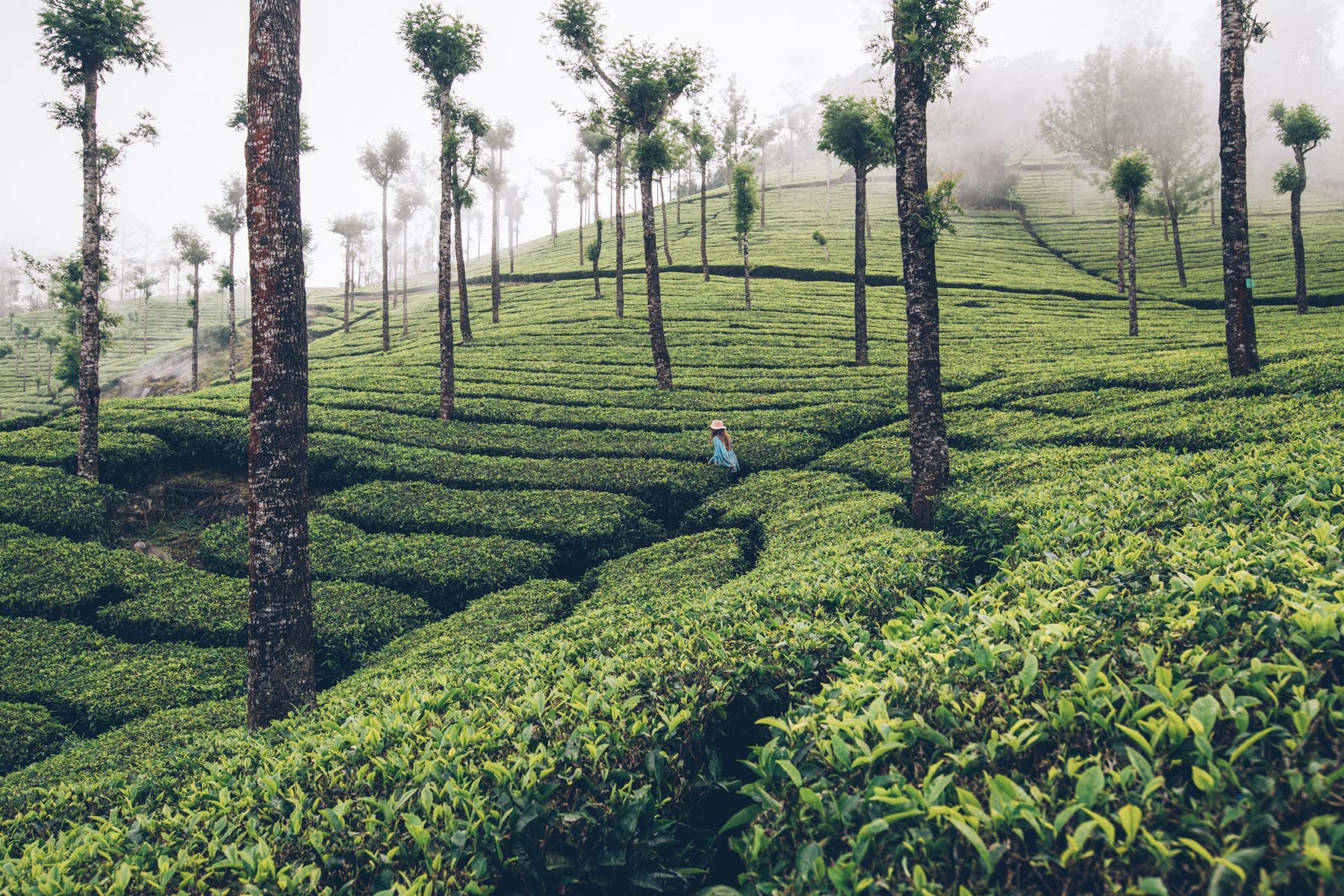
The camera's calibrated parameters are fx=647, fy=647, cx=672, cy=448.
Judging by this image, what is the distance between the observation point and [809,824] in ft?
8.95

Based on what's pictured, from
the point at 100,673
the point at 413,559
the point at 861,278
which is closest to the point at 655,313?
the point at 861,278

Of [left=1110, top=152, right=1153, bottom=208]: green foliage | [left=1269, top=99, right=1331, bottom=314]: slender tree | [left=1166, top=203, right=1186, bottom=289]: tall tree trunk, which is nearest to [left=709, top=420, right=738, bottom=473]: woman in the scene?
[left=1110, top=152, right=1153, bottom=208]: green foliage

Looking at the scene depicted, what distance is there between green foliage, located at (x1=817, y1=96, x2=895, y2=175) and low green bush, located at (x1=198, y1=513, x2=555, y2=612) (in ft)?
58.4

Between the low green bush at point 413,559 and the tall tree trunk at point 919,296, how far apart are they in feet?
21.3

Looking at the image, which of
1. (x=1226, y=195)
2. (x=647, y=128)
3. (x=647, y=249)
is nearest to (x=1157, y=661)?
(x=1226, y=195)

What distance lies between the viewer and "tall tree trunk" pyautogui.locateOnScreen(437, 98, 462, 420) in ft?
61.9

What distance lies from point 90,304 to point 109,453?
3470mm

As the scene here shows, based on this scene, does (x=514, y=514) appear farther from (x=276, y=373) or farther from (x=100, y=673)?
(x=276, y=373)

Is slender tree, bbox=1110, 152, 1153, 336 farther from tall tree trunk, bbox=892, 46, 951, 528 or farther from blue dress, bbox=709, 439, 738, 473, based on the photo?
tall tree trunk, bbox=892, 46, 951, 528

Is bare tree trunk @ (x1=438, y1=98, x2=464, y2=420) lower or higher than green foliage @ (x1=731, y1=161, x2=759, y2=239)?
lower

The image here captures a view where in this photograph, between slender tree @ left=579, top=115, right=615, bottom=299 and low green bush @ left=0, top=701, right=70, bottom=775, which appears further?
slender tree @ left=579, top=115, right=615, bottom=299

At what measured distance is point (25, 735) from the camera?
7988 millimetres

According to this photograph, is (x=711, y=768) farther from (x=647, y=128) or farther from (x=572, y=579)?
(x=647, y=128)

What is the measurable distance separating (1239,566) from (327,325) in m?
68.1
